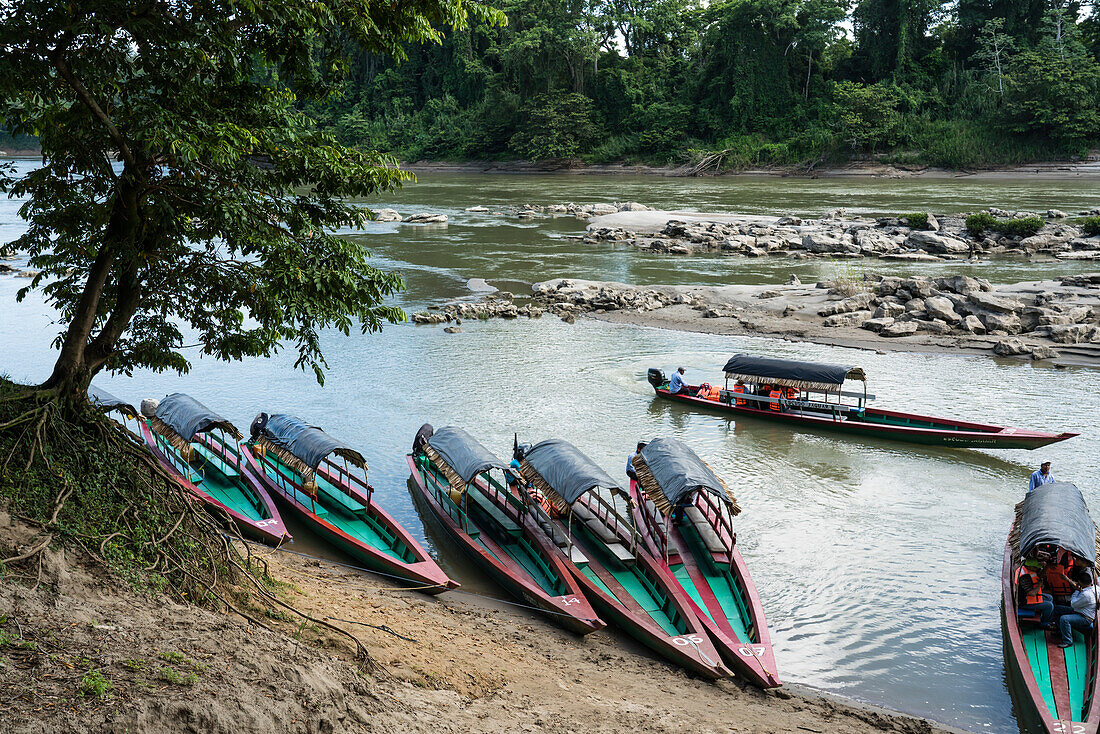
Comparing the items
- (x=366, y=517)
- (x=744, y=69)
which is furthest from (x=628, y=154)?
(x=366, y=517)

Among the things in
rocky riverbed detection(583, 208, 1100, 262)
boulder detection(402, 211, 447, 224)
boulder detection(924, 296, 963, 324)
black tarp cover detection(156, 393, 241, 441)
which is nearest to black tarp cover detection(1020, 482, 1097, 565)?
black tarp cover detection(156, 393, 241, 441)

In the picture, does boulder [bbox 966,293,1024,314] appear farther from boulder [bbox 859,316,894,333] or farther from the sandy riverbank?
the sandy riverbank

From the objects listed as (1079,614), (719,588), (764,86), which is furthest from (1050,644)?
(764,86)

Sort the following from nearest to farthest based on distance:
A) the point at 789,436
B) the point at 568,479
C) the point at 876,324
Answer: the point at 568,479, the point at 789,436, the point at 876,324

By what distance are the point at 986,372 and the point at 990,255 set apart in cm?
1742

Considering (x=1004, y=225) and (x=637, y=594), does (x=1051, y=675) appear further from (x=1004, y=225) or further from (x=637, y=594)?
(x=1004, y=225)

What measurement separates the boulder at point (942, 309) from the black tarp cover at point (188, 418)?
2118cm

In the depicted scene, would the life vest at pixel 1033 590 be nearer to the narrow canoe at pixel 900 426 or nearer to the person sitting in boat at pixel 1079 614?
the person sitting in boat at pixel 1079 614

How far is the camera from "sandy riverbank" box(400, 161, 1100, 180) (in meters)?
61.4

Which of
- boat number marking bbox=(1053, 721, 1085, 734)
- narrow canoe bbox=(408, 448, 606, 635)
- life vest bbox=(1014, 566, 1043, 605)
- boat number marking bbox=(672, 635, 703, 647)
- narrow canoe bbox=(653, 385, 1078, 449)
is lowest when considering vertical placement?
boat number marking bbox=(1053, 721, 1085, 734)

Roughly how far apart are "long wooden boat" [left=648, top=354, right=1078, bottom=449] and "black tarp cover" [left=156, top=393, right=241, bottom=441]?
10584 mm

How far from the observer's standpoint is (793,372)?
18.4 meters

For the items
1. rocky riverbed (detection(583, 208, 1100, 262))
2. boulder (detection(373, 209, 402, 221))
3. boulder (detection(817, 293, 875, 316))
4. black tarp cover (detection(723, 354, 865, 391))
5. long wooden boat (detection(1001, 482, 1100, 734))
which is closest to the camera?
long wooden boat (detection(1001, 482, 1100, 734))

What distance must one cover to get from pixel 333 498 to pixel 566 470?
4.32 meters
